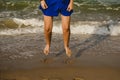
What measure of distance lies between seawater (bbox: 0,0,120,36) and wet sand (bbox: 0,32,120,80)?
81 centimetres

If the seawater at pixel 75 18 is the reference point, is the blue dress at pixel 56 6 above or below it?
above

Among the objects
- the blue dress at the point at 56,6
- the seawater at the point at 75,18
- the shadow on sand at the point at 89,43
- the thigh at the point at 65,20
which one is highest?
the blue dress at the point at 56,6

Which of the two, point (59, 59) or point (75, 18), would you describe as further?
point (75, 18)

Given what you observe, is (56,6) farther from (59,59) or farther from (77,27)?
(77,27)

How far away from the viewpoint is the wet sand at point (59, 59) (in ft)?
16.0

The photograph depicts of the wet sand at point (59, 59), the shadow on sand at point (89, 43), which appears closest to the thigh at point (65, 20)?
the wet sand at point (59, 59)

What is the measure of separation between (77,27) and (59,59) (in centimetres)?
289

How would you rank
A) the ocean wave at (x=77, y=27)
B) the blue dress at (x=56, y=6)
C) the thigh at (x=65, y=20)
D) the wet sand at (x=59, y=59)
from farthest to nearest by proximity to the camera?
the ocean wave at (x=77, y=27)
the thigh at (x=65, y=20)
the blue dress at (x=56, y=6)
the wet sand at (x=59, y=59)

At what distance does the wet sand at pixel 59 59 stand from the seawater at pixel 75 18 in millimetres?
808

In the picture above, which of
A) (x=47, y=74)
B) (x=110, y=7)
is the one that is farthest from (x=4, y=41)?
(x=110, y=7)

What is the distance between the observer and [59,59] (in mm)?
5633

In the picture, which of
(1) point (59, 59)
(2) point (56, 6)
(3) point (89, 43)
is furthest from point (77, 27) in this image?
(2) point (56, 6)

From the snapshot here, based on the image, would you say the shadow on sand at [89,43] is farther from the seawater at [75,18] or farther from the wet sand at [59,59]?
the seawater at [75,18]

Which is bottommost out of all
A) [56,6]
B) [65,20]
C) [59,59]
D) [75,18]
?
[75,18]
